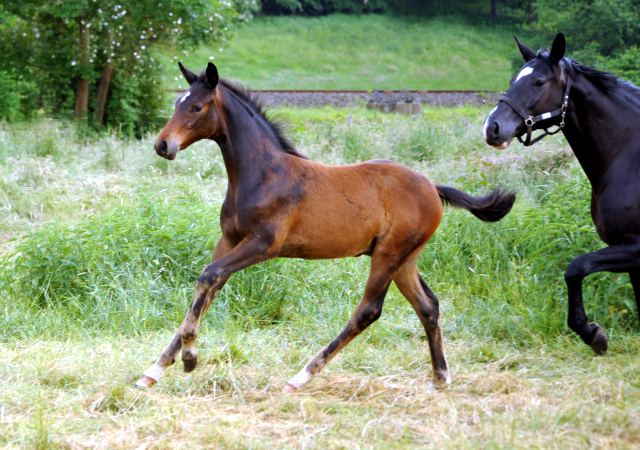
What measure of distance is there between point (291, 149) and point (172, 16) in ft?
35.9

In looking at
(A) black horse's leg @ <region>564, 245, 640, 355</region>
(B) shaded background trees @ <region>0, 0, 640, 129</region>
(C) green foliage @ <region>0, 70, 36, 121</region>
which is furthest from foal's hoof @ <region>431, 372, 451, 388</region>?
(C) green foliage @ <region>0, 70, 36, 121</region>

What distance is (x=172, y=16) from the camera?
13.9 meters

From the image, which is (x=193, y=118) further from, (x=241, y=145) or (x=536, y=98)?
(x=536, y=98)

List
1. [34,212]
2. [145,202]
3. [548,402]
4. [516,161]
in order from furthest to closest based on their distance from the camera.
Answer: [516,161] → [34,212] → [145,202] → [548,402]

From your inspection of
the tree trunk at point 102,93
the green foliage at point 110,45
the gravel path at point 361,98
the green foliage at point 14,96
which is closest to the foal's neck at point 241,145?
the green foliage at point 110,45

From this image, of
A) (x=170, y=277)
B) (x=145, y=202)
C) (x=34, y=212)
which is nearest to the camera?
(x=170, y=277)

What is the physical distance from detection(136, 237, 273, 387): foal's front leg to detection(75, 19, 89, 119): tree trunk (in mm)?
11864

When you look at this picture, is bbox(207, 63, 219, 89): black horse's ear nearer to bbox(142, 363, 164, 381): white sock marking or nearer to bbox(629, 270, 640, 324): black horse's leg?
bbox(142, 363, 164, 381): white sock marking

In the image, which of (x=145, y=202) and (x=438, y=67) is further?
(x=438, y=67)

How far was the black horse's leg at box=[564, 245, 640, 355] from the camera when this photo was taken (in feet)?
13.5

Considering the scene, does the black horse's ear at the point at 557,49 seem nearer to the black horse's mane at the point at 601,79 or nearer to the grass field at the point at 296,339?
the black horse's mane at the point at 601,79

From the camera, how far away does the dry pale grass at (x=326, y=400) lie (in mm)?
3172

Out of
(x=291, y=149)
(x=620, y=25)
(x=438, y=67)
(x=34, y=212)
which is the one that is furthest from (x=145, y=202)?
(x=438, y=67)

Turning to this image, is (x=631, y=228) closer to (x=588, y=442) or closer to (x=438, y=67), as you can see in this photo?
(x=588, y=442)
